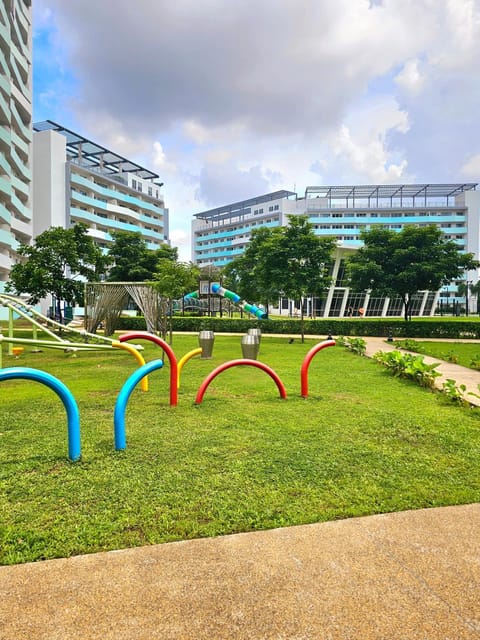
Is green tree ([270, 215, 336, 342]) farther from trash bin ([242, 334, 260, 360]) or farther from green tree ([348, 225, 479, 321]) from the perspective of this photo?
trash bin ([242, 334, 260, 360])

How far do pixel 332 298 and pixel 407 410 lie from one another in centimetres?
4418

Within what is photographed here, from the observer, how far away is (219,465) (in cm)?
427

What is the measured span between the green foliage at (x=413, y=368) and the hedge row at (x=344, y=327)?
11.3m

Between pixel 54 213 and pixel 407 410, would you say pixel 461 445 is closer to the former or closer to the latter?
pixel 407 410

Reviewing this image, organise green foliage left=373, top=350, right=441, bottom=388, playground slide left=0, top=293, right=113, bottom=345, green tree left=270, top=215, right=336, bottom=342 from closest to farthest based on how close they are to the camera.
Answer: green foliage left=373, top=350, right=441, bottom=388, playground slide left=0, top=293, right=113, bottom=345, green tree left=270, top=215, right=336, bottom=342

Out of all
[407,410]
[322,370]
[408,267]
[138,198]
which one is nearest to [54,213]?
[138,198]

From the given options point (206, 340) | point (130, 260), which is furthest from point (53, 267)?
point (130, 260)

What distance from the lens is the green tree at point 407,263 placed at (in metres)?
22.5

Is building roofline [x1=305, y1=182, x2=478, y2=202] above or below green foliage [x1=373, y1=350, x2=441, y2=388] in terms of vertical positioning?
above

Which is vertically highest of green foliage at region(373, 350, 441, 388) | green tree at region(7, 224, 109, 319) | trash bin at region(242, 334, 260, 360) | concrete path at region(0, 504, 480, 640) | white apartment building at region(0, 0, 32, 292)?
white apartment building at region(0, 0, 32, 292)

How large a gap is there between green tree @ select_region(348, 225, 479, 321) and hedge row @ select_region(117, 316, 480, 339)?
4.13 ft

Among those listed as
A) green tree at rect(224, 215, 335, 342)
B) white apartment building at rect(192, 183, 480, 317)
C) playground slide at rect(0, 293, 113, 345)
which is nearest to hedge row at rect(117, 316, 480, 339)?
green tree at rect(224, 215, 335, 342)

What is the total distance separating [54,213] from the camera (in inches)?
1959

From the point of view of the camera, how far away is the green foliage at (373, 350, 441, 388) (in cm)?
867
